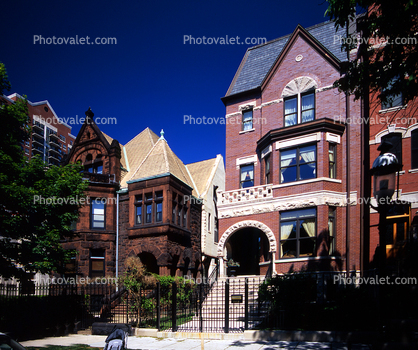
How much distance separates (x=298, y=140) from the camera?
19.3m

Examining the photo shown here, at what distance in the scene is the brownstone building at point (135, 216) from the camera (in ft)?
76.8

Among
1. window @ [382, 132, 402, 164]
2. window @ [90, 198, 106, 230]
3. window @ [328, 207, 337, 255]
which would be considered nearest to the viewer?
window @ [382, 132, 402, 164]

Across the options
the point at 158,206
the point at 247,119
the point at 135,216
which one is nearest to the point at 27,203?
the point at 135,216

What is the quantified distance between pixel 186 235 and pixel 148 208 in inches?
121

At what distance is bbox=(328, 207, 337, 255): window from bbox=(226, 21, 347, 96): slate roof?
9.13 m

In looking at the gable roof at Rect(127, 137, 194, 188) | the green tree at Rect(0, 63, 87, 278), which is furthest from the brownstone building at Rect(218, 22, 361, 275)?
the green tree at Rect(0, 63, 87, 278)

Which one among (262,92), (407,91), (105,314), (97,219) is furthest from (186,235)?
(407,91)

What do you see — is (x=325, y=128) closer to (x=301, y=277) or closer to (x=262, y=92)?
(x=262, y=92)

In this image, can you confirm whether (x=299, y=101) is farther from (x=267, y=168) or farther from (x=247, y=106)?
(x=267, y=168)

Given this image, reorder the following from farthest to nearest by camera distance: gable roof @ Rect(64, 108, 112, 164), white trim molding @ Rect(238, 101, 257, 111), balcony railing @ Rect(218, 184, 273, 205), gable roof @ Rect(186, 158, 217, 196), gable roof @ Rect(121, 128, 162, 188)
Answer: gable roof @ Rect(186, 158, 217, 196), gable roof @ Rect(121, 128, 162, 188), gable roof @ Rect(64, 108, 112, 164), white trim molding @ Rect(238, 101, 257, 111), balcony railing @ Rect(218, 184, 273, 205)

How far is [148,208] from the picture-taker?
2448 cm

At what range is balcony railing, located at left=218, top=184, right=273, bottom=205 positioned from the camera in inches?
778

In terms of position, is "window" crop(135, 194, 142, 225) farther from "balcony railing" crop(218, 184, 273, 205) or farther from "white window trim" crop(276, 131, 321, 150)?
"white window trim" crop(276, 131, 321, 150)

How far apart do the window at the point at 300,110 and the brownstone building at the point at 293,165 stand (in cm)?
5
